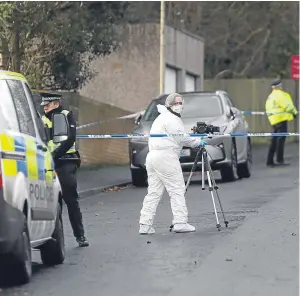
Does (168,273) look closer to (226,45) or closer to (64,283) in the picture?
(64,283)

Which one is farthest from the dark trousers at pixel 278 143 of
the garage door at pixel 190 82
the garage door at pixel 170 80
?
the garage door at pixel 190 82

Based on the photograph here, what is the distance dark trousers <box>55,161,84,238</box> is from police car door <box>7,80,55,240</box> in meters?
1.58

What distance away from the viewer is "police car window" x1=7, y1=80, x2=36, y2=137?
9.87 meters

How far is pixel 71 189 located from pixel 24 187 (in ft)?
9.84

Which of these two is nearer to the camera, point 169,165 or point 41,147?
point 41,147

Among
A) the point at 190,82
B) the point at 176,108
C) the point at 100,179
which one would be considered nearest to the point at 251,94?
the point at 190,82

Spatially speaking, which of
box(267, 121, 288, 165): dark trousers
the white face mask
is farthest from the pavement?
the white face mask

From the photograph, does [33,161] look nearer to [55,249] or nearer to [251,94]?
[55,249]

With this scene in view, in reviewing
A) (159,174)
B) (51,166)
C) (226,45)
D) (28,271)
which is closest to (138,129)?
(159,174)

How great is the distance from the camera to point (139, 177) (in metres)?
21.0

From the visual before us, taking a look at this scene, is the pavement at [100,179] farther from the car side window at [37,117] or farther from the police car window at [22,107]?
the police car window at [22,107]

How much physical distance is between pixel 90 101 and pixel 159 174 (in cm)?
1374

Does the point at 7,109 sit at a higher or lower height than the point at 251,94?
higher

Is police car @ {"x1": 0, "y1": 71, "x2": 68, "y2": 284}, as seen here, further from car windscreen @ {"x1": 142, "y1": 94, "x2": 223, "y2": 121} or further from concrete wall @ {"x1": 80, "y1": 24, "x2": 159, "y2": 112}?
concrete wall @ {"x1": 80, "y1": 24, "x2": 159, "y2": 112}
